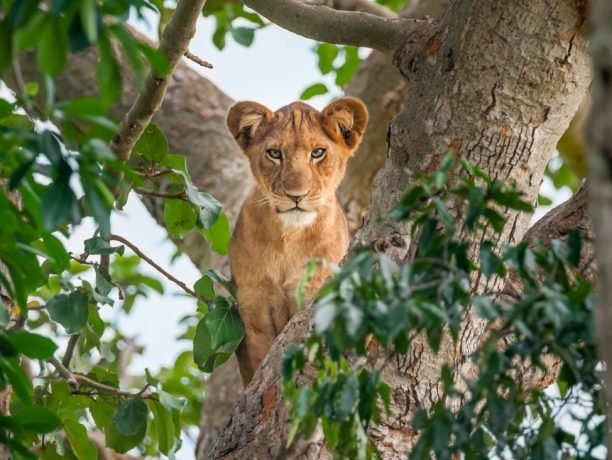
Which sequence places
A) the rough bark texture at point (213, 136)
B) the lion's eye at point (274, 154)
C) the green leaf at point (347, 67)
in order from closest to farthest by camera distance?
the lion's eye at point (274, 154), the rough bark texture at point (213, 136), the green leaf at point (347, 67)

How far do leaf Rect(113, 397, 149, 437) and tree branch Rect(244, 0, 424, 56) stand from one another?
1.60 metres

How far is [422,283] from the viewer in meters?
2.49

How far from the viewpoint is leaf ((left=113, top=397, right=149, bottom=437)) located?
402 centimetres

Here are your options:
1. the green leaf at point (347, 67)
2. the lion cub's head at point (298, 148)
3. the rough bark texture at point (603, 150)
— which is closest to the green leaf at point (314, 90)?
the green leaf at point (347, 67)

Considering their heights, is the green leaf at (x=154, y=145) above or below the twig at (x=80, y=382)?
above

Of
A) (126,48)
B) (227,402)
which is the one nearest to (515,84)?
(126,48)

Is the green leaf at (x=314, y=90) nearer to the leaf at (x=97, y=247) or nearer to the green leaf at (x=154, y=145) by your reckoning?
the green leaf at (x=154, y=145)

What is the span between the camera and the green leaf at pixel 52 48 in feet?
7.25

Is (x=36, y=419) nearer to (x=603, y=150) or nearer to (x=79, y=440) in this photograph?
(x=79, y=440)

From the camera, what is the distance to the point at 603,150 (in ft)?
5.64

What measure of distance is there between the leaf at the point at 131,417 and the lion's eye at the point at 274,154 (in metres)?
1.98

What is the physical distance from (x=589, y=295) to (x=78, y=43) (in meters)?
1.26

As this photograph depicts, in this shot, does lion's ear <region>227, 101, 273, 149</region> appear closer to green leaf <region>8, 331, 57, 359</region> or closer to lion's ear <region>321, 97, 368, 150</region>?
lion's ear <region>321, 97, 368, 150</region>

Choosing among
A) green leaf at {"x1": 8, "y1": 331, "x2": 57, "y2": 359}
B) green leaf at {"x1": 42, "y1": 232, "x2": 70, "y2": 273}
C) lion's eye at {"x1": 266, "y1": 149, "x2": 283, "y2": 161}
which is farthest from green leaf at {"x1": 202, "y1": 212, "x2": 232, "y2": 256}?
green leaf at {"x1": 8, "y1": 331, "x2": 57, "y2": 359}
